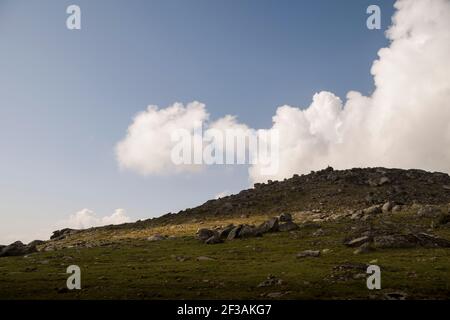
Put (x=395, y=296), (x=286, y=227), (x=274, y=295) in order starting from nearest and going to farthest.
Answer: (x=395, y=296), (x=274, y=295), (x=286, y=227)

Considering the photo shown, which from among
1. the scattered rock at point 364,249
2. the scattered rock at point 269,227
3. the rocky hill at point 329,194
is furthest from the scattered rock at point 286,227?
the rocky hill at point 329,194

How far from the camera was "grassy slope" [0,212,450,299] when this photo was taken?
30.7m

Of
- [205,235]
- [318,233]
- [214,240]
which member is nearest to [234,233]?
[214,240]

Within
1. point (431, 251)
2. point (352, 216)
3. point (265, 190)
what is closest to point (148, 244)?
point (352, 216)

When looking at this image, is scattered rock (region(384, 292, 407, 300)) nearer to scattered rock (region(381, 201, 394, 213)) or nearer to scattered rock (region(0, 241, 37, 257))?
scattered rock (region(381, 201, 394, 213))

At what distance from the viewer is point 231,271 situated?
129 ft

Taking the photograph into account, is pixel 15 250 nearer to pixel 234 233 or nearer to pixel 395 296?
pixel 234 233

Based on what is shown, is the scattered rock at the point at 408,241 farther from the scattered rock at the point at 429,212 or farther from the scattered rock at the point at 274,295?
the scattered rock at the point at 274,295

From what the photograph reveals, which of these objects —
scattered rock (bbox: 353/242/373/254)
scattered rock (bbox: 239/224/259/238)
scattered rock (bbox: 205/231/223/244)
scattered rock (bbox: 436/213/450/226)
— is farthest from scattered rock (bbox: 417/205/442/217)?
scattered rock (bbox: 205/231/223/244)

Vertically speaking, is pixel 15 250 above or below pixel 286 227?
below

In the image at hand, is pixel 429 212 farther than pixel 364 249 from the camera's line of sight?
Yes

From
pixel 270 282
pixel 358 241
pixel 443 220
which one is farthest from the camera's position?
pixel 443 220

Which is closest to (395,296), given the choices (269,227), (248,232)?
(248,232)

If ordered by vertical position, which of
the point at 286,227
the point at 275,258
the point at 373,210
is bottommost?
the point at 275,258
